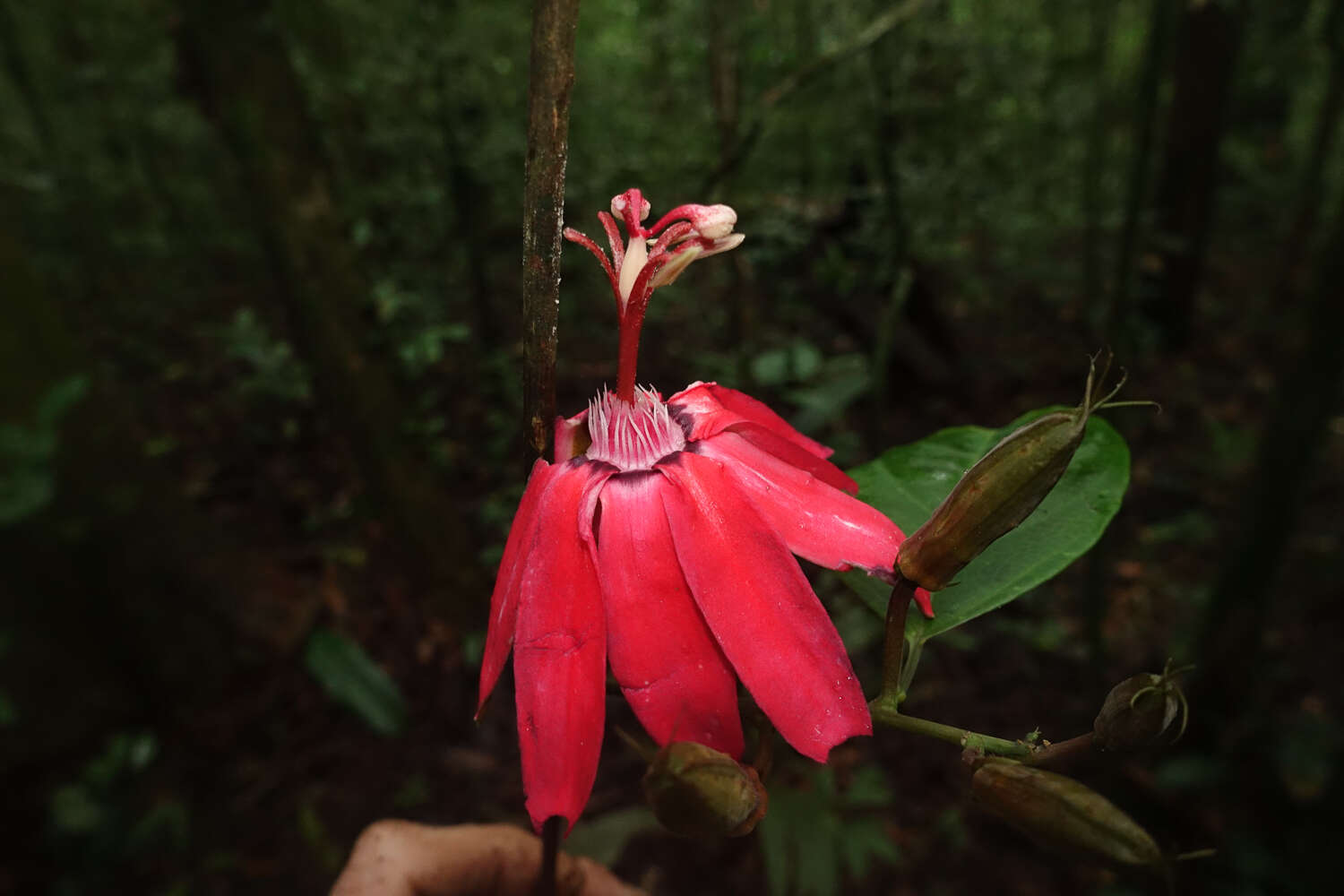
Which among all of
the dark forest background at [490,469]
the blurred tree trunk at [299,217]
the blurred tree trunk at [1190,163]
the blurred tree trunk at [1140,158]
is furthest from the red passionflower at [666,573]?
the blurred tree trunk at [1190,163]

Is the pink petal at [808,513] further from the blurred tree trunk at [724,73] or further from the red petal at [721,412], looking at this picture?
the blurred tree trunk at [724,73]

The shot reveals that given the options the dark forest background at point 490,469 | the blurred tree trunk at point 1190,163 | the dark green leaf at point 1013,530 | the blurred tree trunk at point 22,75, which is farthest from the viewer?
the blurred tree trunk at point 22,75

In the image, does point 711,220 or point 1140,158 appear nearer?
point 711,220

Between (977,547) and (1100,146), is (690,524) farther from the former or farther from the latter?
(1100,146)

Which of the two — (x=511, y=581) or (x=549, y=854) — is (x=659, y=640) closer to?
(x=511, y=581)

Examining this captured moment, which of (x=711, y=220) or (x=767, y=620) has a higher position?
(x=711, y=220)

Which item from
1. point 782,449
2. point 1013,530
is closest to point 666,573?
point 782,449

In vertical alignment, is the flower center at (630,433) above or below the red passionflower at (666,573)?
above
